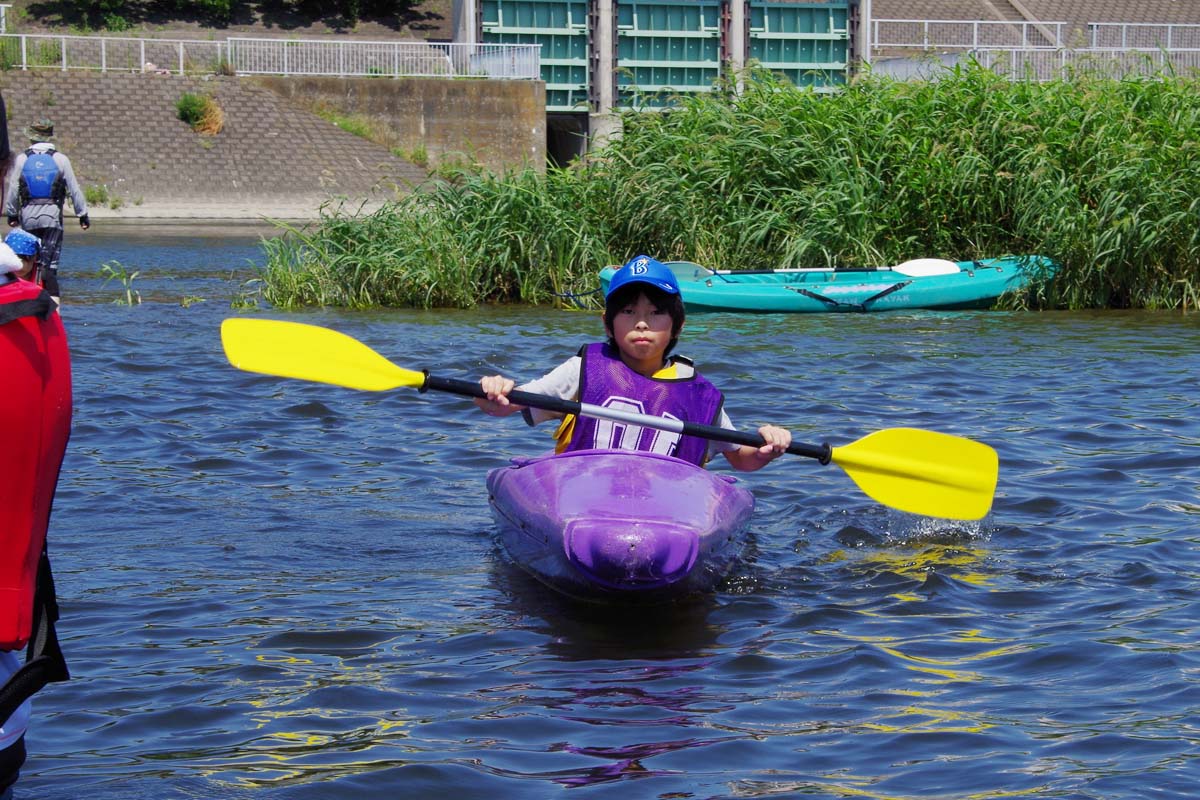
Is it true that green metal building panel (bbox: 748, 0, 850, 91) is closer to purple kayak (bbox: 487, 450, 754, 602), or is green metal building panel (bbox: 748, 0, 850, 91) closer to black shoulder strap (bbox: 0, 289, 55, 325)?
purple kayak (bbox: 487, 450, 754, 602)

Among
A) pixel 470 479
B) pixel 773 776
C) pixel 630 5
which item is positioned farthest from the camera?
pixel 630 5

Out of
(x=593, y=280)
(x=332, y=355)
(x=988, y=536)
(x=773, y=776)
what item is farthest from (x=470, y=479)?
(x=593, y=280)

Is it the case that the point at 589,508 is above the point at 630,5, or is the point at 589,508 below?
below

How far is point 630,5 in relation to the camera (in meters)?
29.9

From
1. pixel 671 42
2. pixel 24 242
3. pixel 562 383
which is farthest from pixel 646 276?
pixel 671 42

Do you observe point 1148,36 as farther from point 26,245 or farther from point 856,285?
point 26,245

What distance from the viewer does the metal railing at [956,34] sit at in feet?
104

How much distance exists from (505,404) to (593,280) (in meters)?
8.41

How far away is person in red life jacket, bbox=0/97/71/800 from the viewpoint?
243 cm

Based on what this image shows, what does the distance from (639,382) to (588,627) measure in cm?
97

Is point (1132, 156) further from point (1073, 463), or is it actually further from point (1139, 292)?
point (1073, 463)

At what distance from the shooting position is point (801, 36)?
101ft

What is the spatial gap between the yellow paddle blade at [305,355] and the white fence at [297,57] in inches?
999

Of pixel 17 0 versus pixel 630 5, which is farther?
pixel 17 0
